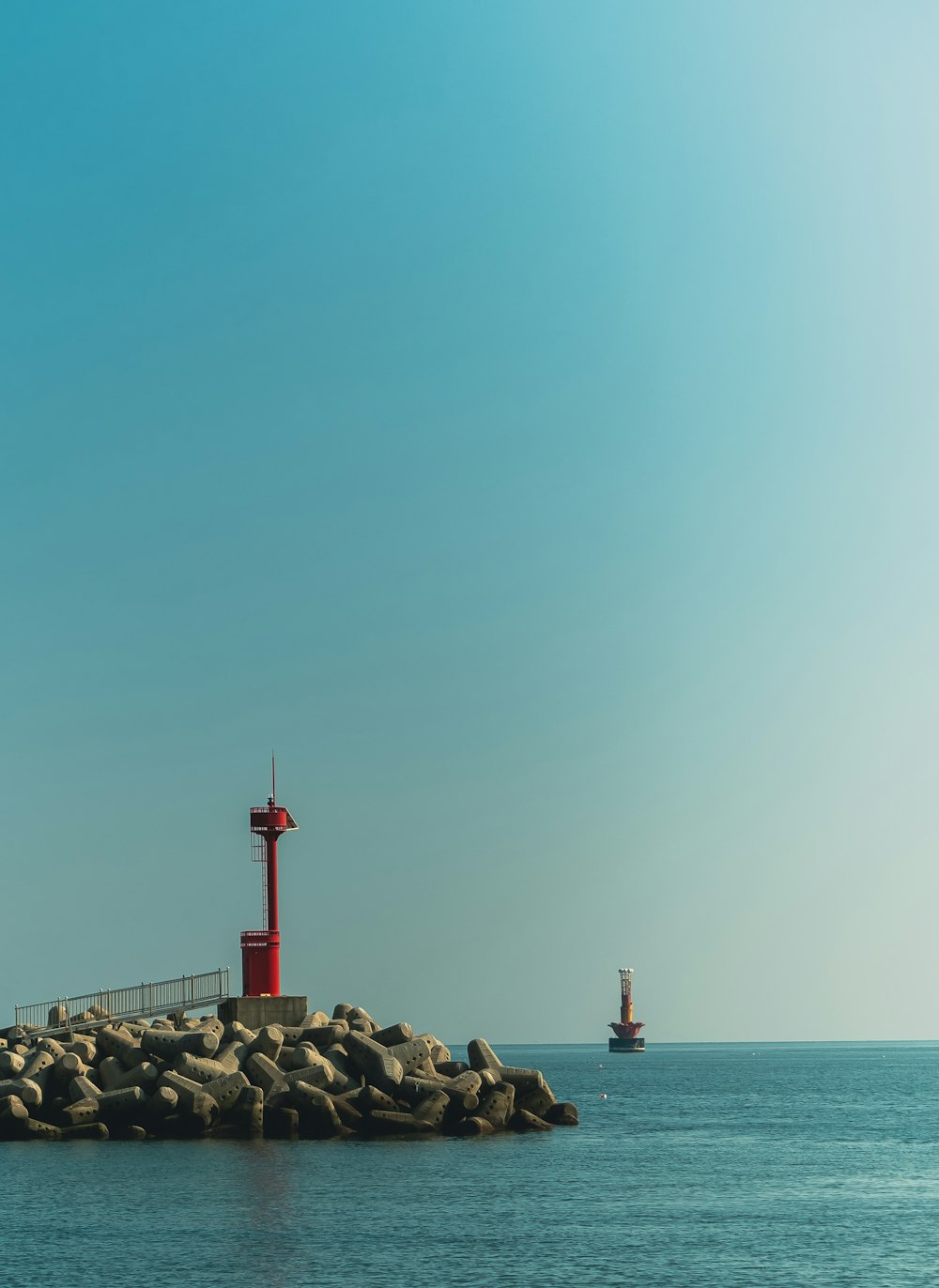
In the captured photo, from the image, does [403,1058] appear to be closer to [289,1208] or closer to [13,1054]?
[13,1054]

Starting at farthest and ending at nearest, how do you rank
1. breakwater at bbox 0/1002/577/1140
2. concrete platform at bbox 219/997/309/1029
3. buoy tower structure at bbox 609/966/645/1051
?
buoy tower structure at bbox 609/966/645/1051, concrete platform at bbox 219/997/309/1029, breakwater at bbox 0/1002/577/1140

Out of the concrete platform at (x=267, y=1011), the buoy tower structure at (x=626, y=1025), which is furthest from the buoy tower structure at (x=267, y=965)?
the buoy tower structure at (x=626, y=1025)

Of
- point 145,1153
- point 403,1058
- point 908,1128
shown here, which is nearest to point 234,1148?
point 145,1153

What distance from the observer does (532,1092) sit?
42.1 metres

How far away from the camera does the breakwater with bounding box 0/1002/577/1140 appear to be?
120 feet

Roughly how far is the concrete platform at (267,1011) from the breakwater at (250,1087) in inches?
57.2

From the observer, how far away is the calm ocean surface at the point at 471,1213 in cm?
2330

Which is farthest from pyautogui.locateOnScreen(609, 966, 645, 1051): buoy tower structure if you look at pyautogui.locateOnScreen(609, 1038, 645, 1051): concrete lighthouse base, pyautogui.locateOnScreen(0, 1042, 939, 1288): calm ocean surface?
pyautogui.locateOnScreen(0, 1042, 939, 1288): calm ocean surface

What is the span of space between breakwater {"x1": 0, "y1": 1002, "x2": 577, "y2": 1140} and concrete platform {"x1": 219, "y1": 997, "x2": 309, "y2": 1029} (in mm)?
1452

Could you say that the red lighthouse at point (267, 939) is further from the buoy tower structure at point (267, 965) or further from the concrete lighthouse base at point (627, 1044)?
the concrete lighthouse base at point (627, 1044)

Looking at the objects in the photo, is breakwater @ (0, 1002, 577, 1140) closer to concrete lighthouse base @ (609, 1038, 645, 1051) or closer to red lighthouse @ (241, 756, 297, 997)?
red lighthouse @ (241, 756, 297, 997)

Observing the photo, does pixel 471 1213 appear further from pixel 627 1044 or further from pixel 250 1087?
pixel 627 1044

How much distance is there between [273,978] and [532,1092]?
7.33 meters

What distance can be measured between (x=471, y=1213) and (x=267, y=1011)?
16.2 meters
